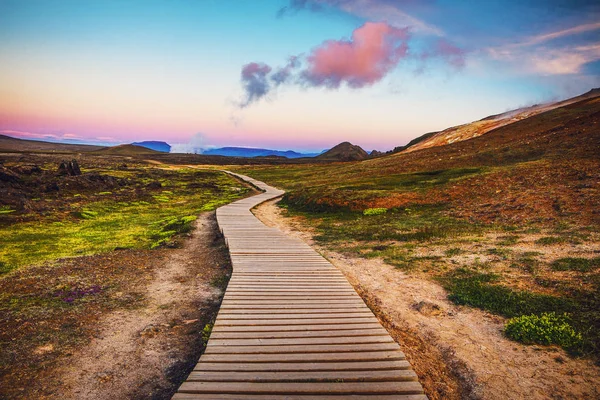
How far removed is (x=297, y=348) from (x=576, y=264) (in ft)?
31.0

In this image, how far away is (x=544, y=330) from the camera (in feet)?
22.8

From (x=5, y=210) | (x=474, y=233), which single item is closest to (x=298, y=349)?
(x=474, y=233)

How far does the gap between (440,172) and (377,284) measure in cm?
2717

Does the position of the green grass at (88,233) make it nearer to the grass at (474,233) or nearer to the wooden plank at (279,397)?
the grass at (474,233)

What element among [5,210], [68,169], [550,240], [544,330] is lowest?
[5,210]

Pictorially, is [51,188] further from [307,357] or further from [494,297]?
[494,297]

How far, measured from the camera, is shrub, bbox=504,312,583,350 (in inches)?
260

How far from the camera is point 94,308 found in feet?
29.6

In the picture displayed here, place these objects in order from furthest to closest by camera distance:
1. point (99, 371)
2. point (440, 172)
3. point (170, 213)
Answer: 1. point (440, 172)
2. point (170, 213)
3. point (99, 371)

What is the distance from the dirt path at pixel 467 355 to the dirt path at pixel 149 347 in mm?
4668

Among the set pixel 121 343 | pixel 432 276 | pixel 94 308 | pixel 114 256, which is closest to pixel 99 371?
pixel 121 343

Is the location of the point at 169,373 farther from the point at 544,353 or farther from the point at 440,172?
the point at 440,172

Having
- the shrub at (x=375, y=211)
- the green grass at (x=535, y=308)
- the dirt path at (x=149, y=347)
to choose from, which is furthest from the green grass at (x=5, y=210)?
the green grass at (x=535, y=308)

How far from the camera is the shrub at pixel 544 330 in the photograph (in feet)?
21.7
